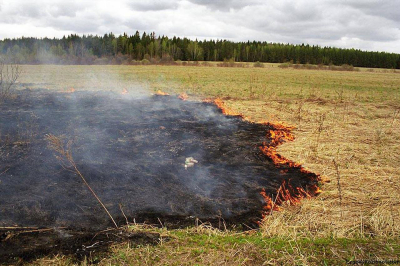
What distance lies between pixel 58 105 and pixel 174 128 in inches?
199

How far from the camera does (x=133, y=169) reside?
5430 mm

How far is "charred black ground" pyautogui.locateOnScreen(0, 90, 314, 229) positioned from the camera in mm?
4105

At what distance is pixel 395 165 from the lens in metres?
6.17

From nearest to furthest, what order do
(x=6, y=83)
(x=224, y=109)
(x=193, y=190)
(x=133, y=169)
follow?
(x=193, y=190) < (x=133, y=169) < (x=224, y=109) < (x=6, y=83)

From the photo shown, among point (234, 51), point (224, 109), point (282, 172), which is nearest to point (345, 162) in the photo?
point (282, 172)

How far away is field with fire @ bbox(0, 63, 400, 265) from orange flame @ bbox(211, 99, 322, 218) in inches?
1.1

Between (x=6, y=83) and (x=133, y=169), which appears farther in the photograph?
(x=6, y=83)

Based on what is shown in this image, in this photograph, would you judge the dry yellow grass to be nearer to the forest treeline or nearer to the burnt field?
the burnt field

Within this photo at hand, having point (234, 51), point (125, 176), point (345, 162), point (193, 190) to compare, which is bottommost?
point (193, 190)

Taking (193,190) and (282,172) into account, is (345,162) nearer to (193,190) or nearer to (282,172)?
(282,172)

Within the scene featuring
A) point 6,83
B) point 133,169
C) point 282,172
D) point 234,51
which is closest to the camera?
point 133,169

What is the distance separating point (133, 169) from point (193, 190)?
135 cm

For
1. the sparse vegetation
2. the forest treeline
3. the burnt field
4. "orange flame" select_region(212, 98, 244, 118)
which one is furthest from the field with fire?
the forest treeline

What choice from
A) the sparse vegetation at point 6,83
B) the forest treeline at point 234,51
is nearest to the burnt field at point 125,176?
the sparse vegetation at point 6,83
